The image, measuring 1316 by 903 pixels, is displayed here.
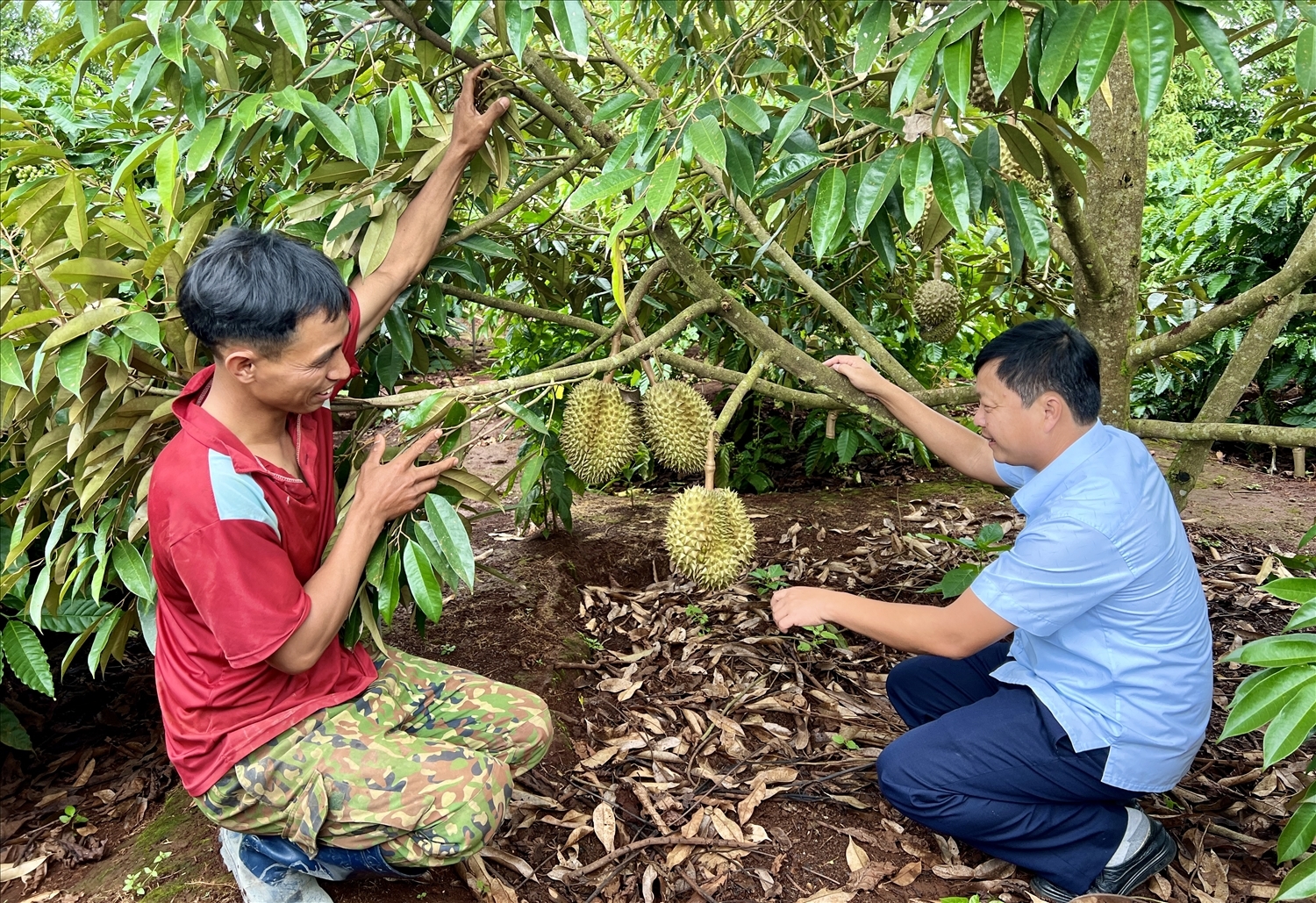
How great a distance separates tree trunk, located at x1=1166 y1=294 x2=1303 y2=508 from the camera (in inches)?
100

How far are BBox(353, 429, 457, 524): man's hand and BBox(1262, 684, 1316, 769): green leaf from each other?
1.60m

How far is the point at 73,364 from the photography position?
5.35 feet

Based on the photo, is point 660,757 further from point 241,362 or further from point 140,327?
point 140,327

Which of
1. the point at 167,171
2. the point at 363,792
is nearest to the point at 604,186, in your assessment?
the point at 167,171

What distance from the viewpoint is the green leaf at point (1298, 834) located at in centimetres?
161

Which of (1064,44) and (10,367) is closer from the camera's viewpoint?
(1064,44)

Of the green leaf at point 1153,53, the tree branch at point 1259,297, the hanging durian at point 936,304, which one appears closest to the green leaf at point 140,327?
the green leaf at point 1153,53

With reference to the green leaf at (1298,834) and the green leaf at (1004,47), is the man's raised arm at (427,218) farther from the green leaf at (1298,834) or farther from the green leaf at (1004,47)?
the green leaf at (1298,834)

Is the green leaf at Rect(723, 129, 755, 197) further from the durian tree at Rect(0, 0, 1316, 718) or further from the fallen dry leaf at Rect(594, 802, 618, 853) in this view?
the fallen dry leaf at Rect(594, 802, 618, 853)

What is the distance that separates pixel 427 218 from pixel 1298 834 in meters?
2.12

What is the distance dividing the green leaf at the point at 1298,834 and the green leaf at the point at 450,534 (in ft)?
5.18

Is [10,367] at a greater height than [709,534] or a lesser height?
greater

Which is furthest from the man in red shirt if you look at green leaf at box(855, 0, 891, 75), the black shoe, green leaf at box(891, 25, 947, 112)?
the black shoe

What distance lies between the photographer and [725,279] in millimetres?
3799
